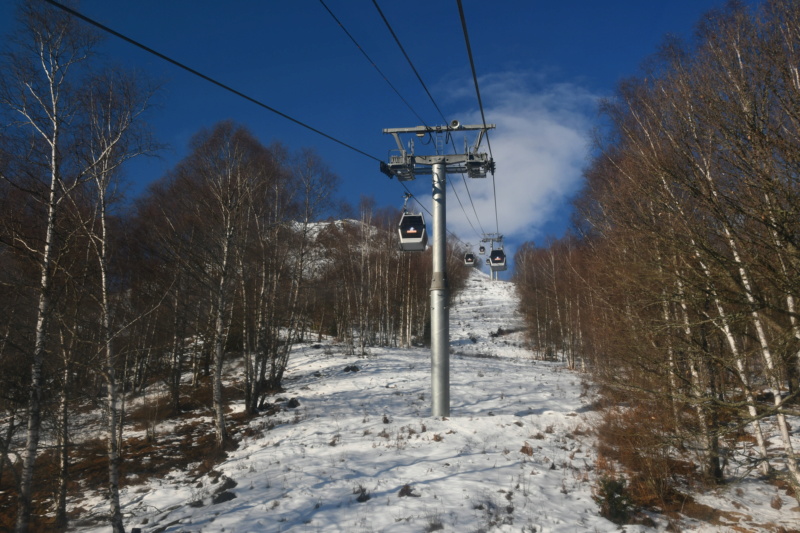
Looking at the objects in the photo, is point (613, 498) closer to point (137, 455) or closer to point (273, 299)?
point (273, 299)

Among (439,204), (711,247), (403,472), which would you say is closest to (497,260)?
(439,204)

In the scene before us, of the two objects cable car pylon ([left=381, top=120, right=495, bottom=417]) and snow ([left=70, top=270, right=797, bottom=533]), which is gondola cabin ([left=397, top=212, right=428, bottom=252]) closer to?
cable car pylon ([left=381, top=120, right=495, bottom=417])

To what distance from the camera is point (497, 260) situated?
2030cm

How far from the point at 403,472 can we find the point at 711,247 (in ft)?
22.1

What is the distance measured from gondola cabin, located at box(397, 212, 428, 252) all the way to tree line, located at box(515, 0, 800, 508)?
14.7 feet

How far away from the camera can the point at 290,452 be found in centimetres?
1034

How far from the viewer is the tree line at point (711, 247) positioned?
191 inches

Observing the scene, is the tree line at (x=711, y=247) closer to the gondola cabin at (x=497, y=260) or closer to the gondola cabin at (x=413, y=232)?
the gondola cabin at (x=413, y=232)

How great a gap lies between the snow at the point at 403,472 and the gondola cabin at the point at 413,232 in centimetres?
481

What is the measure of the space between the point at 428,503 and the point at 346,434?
14.3ft

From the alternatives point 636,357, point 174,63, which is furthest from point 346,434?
point 174,63

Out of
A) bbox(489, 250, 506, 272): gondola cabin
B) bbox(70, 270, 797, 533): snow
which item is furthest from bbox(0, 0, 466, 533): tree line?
bbox(489, 250, 506, 272): gondola cabin

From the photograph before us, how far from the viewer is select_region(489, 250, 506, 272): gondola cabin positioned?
2003 centimetres

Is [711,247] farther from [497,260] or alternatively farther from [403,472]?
[497,260]
